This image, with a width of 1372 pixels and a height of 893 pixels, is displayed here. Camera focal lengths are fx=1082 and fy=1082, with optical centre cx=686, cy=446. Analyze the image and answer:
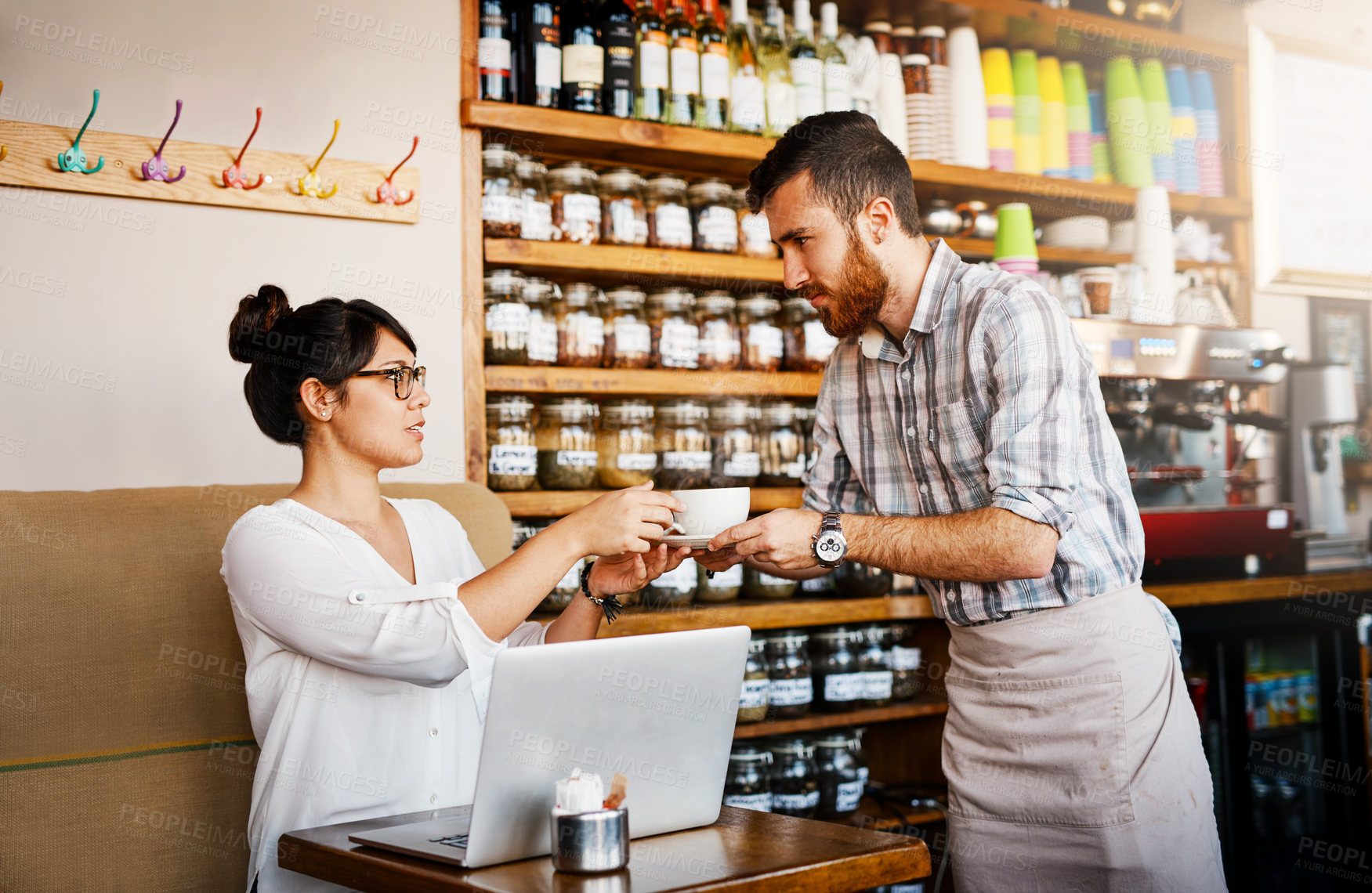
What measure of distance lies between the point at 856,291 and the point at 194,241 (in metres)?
1.24

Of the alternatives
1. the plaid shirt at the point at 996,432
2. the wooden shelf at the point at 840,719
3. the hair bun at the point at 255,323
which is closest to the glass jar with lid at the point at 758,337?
the plaid shirt at the point at 996,432

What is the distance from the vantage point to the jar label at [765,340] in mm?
2508

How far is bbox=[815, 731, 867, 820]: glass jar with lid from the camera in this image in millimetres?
2465

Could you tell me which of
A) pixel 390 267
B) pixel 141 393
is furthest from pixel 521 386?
pixel 141 393

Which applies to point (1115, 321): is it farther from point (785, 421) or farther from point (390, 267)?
point (390, 267)

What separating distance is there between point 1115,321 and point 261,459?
197 cm

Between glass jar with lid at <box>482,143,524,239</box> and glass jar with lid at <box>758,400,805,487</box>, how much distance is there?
0.71 m

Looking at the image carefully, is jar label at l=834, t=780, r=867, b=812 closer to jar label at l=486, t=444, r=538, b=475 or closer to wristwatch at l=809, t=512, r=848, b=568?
jar label at l=486, t=444, r=538, b=475

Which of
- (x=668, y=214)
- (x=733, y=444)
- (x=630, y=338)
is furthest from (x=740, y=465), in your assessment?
(x=668, y=214)

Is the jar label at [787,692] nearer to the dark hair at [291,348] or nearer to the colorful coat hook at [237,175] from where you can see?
the dark hair at [291,348]

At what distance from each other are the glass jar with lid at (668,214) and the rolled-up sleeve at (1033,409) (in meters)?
1.02

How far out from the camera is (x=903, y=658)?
8.54 feet

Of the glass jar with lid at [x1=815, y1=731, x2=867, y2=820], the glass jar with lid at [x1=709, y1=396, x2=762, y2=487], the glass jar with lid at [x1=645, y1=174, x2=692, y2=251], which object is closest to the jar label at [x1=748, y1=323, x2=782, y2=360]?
the glass jar with lid at [x1=709, y1=396, x2=762, y2=487]

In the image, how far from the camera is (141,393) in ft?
6.46
